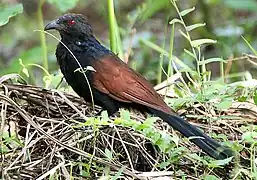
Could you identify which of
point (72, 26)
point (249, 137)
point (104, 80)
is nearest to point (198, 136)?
point (249, 137)

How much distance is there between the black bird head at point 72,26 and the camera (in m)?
3.48

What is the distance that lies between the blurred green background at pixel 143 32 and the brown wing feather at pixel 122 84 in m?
0.62

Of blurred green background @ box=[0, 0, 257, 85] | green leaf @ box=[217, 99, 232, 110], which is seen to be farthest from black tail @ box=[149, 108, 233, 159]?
blurred green background @ box=[0, 0, 257, 85]

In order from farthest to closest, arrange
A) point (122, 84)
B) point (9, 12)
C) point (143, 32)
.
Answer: point (143, 32) < point (9, 12) < point (122, 84)

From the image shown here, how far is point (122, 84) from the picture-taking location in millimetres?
3230

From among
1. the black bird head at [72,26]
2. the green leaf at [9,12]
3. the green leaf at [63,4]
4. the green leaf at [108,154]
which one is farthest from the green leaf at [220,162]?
the green leaf at [63,4]

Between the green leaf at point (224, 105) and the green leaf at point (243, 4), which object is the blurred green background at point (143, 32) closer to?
the green leaf at point (243, 4)

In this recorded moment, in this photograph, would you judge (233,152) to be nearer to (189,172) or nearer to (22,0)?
(189,172)

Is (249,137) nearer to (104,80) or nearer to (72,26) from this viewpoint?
(104,80)

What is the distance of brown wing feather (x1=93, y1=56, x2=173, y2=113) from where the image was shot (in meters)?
3.17

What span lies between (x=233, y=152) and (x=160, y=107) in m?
0.47

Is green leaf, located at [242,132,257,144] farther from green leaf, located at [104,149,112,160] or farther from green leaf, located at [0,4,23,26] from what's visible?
green leaf, located at [0,4,23,26]

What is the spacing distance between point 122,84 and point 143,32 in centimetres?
356

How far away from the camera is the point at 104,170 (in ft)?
8.54
